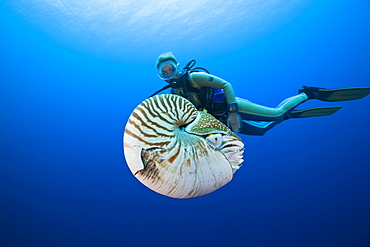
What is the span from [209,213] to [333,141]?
12478mm

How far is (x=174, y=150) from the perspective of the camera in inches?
46.0

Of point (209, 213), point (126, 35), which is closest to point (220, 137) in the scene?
point (126, 35)

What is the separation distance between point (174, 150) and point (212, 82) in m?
1.43

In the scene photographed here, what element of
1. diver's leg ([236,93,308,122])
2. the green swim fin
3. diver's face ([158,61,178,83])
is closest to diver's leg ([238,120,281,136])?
diver's leg ([236,93,308,122])

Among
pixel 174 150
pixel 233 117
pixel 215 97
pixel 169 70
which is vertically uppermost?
pixel 169 70

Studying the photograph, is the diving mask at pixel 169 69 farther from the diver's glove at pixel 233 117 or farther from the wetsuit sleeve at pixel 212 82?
the diver's glove at pixel 233 117

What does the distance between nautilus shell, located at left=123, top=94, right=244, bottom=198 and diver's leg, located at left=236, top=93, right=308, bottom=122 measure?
174 centimetres

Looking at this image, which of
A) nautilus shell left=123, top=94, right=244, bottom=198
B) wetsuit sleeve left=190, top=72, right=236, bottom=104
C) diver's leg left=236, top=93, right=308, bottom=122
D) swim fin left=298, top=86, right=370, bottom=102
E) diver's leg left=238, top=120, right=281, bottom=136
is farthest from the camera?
swim fin left=298, top=86, right=370, bottom=102

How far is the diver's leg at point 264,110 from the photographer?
2.90 metres

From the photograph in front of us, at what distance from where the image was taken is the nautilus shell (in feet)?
3.82

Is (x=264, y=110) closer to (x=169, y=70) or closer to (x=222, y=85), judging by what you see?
(x=222, y=85)

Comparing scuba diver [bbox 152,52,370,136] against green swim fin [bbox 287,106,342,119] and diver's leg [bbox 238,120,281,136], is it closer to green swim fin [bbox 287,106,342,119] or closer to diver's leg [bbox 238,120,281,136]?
diver's leg [bbox 238,120,281,136]

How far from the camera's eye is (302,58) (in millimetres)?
16266

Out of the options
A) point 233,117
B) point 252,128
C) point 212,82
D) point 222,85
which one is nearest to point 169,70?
point 212,82
